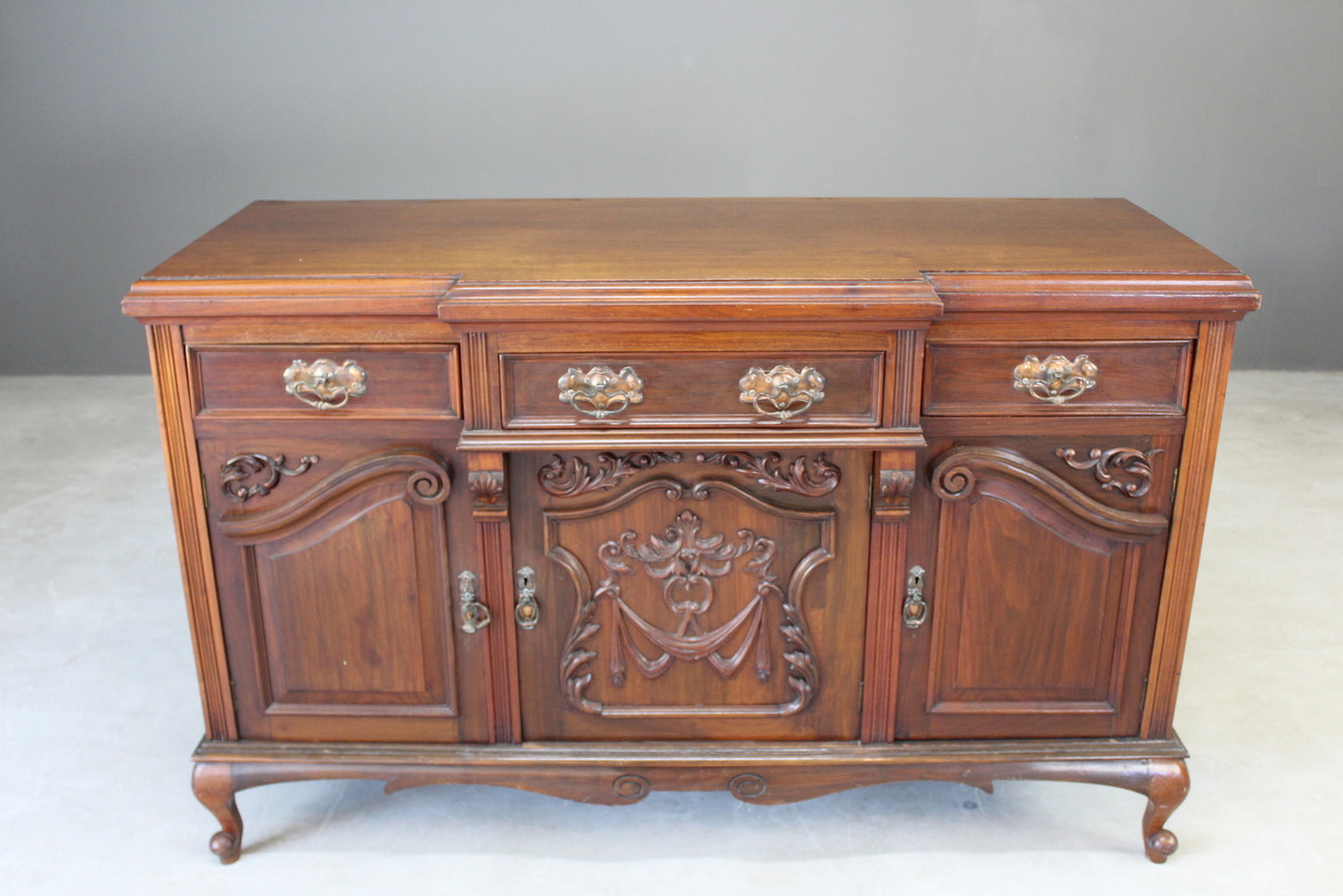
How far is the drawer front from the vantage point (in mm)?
1793

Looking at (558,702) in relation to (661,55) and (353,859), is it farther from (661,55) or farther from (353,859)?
(661,55)

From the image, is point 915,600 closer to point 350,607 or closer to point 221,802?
point 350,607

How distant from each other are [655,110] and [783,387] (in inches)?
106

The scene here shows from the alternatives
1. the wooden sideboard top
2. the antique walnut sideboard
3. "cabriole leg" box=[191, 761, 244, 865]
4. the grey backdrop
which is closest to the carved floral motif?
the antique walnut sideboard

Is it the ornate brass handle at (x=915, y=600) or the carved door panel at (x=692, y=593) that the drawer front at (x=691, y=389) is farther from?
the ornate brass handle at (x=915, y=600)

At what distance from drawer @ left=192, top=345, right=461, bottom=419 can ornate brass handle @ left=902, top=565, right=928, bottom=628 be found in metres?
0.75

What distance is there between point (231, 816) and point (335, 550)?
0.52 metres

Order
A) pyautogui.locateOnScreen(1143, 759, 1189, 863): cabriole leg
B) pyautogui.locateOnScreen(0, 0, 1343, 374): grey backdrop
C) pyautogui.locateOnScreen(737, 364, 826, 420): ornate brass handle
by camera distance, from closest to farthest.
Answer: pyautogui.locateOnScreen(737, 364, 826, 420): ornate brass handle → pyautogui.locateOnScreen(1143, 759, 1189, 863): cabriole leg → pyautogui.locateOnScreen(0, 0, 1343, 374): grey backdrop

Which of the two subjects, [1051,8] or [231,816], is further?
[1051,8]

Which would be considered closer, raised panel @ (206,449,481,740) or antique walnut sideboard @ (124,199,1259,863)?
antique walnut sideboard @ (124,199,1259,863)

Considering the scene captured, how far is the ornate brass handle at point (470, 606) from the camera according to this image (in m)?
1.96

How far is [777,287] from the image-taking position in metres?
1.76

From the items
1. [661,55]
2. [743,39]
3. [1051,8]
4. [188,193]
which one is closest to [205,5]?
[188,193]

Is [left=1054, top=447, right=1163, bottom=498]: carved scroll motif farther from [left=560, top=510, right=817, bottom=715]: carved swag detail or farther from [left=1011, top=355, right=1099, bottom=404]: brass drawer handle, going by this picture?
[left=560, top=510, right=817, bottom=715]: carved swag detail
